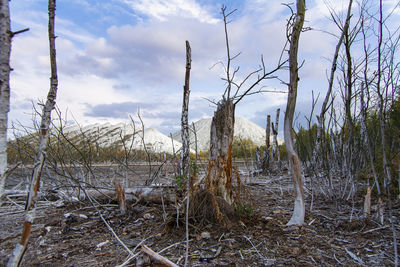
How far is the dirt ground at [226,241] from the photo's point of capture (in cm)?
279

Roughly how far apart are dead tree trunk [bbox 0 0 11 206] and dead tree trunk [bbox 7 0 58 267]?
8.9 inches

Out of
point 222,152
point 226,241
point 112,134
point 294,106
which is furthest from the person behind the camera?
point 112,134

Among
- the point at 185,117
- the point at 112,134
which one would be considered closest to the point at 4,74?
the point at 112,134

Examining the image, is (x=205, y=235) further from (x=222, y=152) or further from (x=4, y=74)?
(x=4, y=74)

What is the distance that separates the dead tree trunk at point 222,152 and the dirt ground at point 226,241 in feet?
1.59

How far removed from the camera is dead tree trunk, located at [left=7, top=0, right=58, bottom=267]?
2061 millimetres

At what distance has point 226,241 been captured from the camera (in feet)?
10.4

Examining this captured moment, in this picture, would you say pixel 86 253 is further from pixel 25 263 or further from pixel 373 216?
pixel 373 216

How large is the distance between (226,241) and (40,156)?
7.36 feet

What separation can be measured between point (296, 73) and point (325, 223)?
2.22 meters

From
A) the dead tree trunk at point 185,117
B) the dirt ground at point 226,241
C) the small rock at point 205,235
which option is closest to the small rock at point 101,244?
the dirt ground at point 226,241

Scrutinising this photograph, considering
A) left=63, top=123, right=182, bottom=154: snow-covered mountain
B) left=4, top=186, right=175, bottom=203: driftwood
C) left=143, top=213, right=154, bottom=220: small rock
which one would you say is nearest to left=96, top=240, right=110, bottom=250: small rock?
left=143, top=213, right=154, bottom=220: small rock

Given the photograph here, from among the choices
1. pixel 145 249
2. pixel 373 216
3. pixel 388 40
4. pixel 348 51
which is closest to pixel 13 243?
pixel 145 249

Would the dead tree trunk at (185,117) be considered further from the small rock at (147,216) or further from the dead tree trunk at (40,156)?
the dead tree trunk at (40,156)
